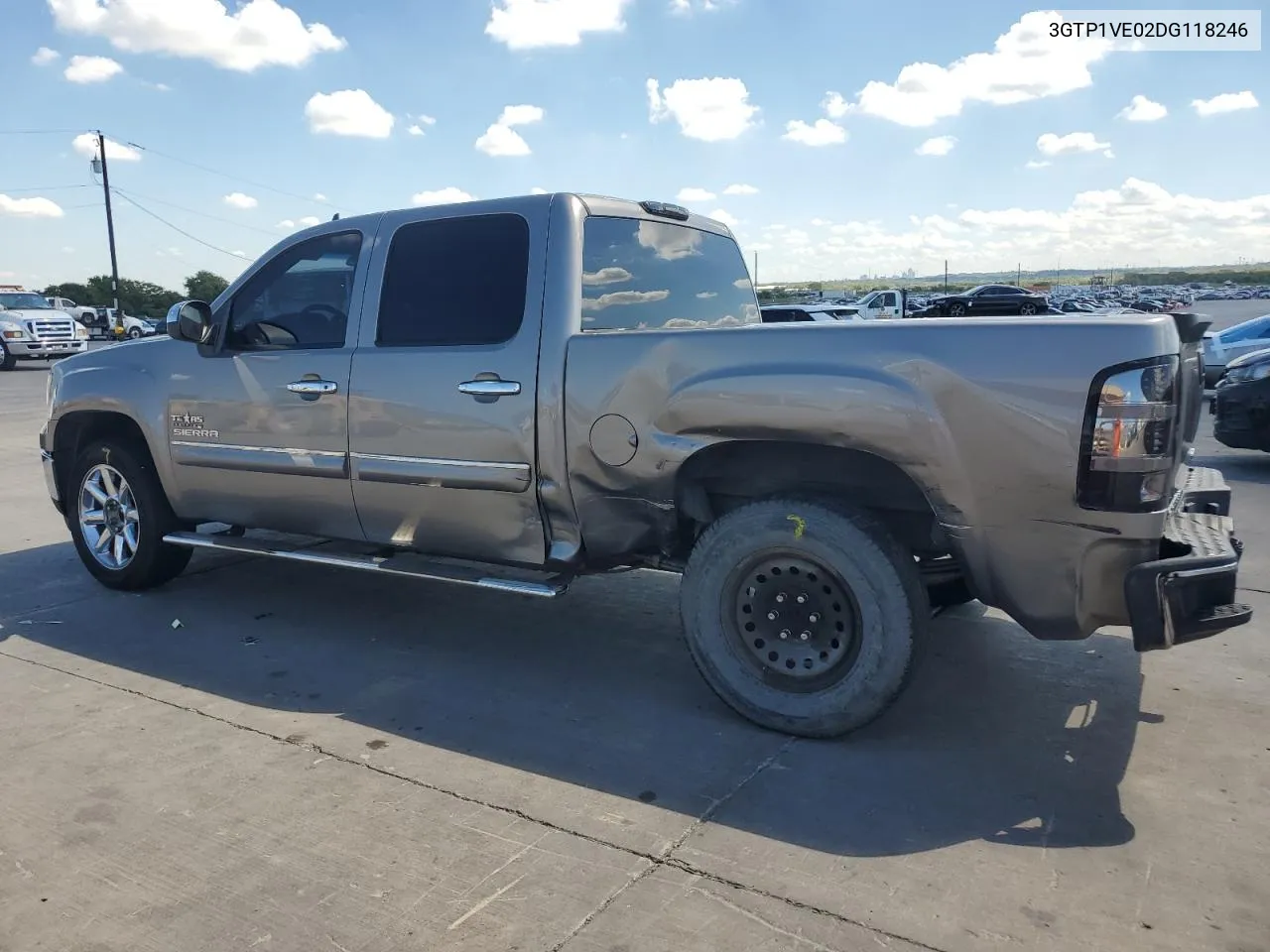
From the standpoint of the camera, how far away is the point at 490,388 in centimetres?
420

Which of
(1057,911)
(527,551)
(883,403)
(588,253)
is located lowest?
(1057,911)

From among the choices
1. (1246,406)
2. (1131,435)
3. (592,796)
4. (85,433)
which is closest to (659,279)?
(1131,435)

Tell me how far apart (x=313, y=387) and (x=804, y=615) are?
8.48 ft

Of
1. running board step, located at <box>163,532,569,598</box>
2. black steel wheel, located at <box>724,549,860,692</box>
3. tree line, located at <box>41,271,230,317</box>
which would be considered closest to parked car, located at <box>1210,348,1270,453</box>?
black steel wheel, located at <box>724,549,860,692</box>

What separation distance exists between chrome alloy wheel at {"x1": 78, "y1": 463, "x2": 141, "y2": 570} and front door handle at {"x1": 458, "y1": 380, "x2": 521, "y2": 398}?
2572 mm

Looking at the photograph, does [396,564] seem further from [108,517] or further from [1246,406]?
[1246,406]

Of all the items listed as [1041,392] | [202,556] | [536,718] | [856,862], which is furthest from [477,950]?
[202,556]

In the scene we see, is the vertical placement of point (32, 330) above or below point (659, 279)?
above

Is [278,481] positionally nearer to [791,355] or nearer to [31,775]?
[31,775]

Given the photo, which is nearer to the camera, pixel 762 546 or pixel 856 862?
pixel 856 862

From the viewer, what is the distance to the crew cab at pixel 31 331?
25.3m

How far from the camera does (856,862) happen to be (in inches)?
113

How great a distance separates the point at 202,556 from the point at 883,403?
200 inches

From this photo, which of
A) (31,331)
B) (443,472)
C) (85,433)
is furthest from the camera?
(31,331)
